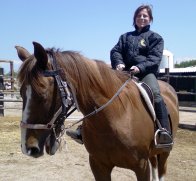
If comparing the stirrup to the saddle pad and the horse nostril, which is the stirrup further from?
the horse nostril

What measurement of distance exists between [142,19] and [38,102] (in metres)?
1.90

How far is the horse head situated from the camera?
2.54m

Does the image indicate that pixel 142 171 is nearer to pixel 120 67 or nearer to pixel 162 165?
pixel 120 67

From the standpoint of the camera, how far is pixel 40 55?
2.57 metres

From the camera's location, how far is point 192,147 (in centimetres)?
755

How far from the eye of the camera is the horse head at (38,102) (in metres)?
2.54

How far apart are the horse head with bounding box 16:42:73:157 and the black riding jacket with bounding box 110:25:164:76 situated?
1407 mm

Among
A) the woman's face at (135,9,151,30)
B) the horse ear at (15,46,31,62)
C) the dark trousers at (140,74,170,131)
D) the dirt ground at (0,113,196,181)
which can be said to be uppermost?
the woman's face at (135,9,151,30)

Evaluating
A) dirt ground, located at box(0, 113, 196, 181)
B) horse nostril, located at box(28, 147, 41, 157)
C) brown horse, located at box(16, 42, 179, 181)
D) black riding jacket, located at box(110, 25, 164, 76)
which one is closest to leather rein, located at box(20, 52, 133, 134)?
brown horse, located at box(16, 42, 179, 181)

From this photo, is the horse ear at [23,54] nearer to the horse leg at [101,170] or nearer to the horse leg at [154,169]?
the horse leg at [101,170]

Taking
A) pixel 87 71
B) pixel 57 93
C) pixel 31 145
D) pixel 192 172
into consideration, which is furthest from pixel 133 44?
pixel 192 172

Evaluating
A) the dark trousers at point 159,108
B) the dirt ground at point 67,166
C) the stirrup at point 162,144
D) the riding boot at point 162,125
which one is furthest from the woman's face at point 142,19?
the dirt ground at point 67,166

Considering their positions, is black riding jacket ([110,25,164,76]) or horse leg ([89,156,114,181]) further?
black riding jacket ([110,25,164,76])

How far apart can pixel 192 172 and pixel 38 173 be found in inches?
94.5
